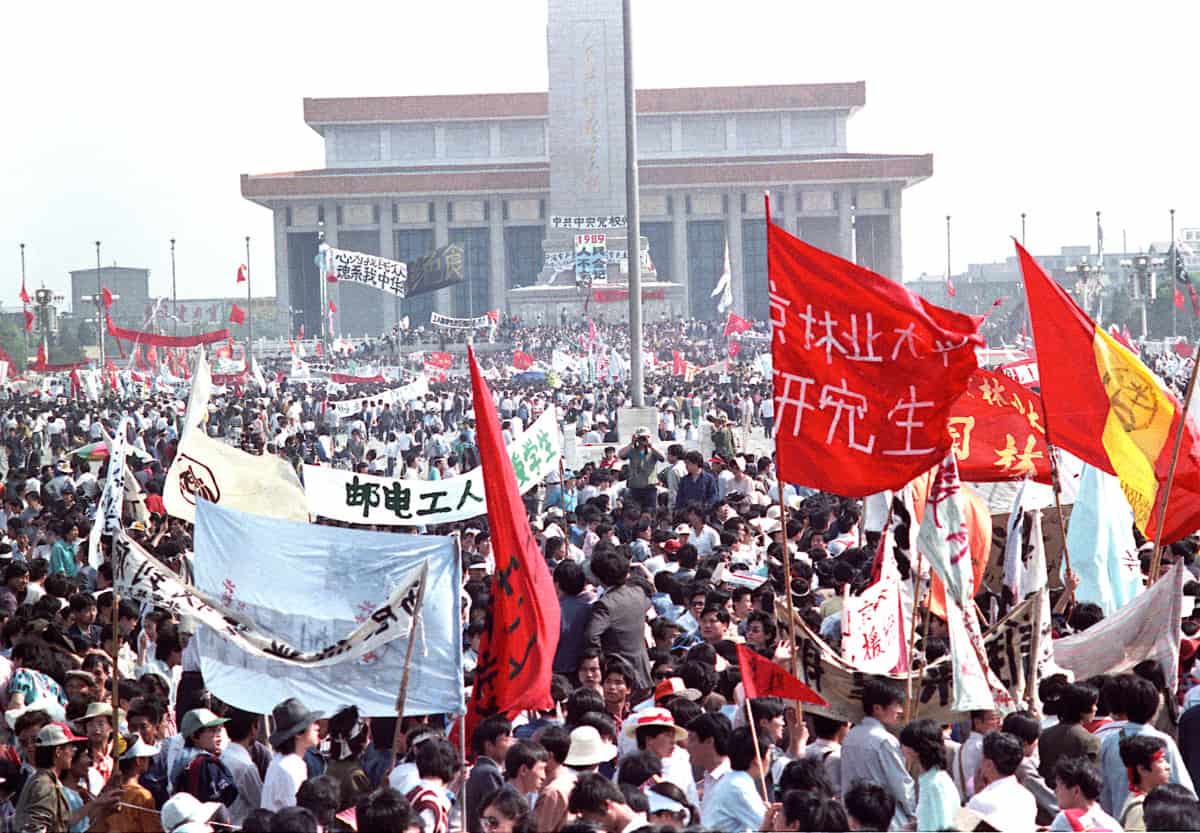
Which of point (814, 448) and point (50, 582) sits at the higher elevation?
point (814, 448)

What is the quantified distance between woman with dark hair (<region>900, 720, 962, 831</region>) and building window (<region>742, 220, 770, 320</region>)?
61316 mm

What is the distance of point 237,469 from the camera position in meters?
9.15

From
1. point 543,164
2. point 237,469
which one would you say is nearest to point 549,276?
point 543,164

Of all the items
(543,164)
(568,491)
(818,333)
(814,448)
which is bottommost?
(568,491)

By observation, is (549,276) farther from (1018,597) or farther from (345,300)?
(1018,597)

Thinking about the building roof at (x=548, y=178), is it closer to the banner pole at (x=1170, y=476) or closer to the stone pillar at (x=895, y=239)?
the stone pillar at (x=895, y=239)

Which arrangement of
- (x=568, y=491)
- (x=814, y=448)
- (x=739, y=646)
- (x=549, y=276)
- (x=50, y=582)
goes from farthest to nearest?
(x=549, y=276) < (x=568, y=491) < (x=50, y=582) < (x=814, y=448) < (x=739, y=646)

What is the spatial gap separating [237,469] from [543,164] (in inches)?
2246

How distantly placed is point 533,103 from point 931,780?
66064 mm

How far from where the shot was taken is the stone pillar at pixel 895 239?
64250 mm

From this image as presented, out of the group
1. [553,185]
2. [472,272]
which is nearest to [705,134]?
[472,272]

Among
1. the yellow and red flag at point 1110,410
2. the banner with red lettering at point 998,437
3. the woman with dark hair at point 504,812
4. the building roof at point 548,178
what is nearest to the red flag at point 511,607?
the woman with dark hair at point 504,812

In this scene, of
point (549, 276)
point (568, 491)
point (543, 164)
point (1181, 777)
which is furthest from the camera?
point (543, 164)

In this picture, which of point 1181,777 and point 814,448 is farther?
point 814,448
